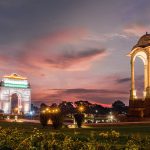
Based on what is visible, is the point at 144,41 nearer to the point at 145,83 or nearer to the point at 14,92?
the point at 145,83

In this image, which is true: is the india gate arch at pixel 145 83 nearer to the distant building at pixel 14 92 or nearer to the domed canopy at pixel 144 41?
the domed canopy at pixel 144 41

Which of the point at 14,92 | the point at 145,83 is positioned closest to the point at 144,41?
the point at 145,83

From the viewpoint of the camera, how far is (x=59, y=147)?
12.8 metres

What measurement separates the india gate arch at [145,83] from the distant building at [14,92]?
74463mm

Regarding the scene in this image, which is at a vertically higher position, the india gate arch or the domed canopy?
the domed canopy

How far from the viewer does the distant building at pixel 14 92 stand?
121 m

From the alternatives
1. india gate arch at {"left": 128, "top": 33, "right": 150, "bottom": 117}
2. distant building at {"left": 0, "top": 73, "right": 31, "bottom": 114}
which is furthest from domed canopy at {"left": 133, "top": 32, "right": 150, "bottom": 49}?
distant building at {"left": 0, "top": 73, "right": 31, "bottom": 114}

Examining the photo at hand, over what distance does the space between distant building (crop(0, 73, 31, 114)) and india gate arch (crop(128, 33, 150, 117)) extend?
74463mm

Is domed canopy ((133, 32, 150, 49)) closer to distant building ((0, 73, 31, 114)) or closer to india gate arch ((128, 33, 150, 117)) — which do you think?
india gate arch ((128, 33, 150, 117))

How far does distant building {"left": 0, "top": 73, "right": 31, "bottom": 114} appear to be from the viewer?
121 meters

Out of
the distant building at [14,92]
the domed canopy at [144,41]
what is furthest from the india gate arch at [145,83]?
the distant building at [14,92]

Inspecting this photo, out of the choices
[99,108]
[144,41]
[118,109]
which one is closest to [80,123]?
[144,41]

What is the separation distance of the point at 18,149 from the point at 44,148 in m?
0.90

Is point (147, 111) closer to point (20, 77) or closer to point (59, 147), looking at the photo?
point (59, 147)
